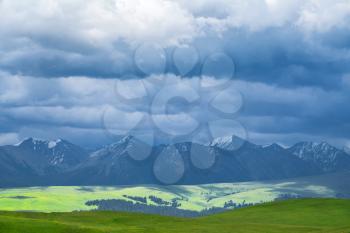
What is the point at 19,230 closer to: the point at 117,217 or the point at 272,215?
the point at 117,217

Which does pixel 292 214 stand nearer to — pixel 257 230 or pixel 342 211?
pixel 342 211

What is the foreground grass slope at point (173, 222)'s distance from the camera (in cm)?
11606

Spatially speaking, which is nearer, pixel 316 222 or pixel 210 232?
pixel 210 232

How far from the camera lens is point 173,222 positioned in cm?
16138

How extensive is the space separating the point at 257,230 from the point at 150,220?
41.1 meters

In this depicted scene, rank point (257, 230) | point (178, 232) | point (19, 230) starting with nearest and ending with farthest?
point (19, 230)
point (178, 232)
point (257, 230)

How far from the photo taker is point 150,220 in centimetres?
16862

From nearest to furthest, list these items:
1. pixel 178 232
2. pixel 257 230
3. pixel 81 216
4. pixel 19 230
Answer: pixel 19 230, pixel 178 232, pixel 257 230, pixel 81 216

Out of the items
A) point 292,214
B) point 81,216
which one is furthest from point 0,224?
point 292,214

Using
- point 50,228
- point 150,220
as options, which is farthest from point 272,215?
point 50,228

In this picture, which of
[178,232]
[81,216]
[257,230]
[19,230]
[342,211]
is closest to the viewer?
Answer: [19,230]

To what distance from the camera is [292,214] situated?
192m

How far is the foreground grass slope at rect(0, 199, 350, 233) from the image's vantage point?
116 m

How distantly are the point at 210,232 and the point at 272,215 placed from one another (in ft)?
221
